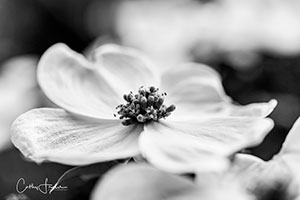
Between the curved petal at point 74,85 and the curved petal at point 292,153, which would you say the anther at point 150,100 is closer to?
the curved petal at point 74,85

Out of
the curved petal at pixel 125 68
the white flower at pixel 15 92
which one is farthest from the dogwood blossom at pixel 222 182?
the white flower at pixel 15 92

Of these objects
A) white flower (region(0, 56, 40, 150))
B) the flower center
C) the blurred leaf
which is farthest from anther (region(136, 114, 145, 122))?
white flower (region(0, 56, 40, 150))

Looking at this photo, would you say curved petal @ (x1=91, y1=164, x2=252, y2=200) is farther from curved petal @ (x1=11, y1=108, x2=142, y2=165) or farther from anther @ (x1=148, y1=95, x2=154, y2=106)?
anther @ (x1=148, y1=95, x2=154, y2=106)

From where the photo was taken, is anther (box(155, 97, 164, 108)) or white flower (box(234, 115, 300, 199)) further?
anther (box(155, 97, 164, 108))

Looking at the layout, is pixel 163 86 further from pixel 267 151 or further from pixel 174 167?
pixel 174 167

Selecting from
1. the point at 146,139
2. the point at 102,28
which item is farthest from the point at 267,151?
the point at 102,28

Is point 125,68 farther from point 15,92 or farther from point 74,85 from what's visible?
point 15,92

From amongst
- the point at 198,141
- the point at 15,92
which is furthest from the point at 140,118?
the point at 15,92
